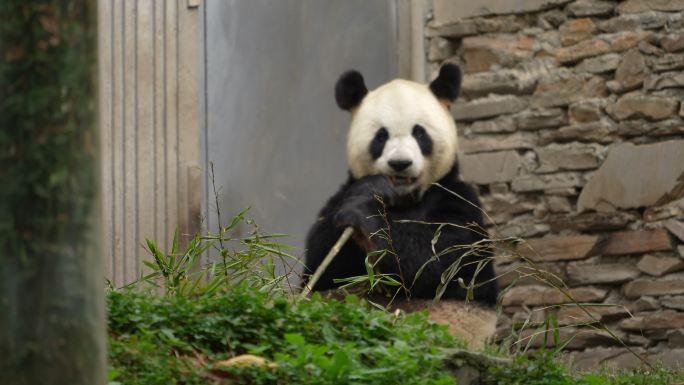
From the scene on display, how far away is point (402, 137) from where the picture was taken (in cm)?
563

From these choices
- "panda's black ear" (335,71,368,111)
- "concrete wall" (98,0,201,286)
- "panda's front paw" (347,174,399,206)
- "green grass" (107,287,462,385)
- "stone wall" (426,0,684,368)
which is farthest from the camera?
"concrete wall" (98,0,201,286)

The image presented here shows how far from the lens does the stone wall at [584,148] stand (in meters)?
6.50

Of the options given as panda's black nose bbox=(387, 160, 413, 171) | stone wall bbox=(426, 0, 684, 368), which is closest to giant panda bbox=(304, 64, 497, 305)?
panda's black nose bbox=(387, 160, 413, 171)

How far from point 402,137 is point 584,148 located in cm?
163

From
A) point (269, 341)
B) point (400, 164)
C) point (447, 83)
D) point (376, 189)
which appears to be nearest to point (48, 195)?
point (269, 341)

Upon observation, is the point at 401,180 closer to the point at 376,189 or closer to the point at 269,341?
the point at 376,189

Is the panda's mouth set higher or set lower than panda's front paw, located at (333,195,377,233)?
higher

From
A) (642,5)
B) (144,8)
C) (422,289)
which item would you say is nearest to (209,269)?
(422,289)

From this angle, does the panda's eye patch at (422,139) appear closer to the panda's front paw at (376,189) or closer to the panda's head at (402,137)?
the panda's head at (402,137)

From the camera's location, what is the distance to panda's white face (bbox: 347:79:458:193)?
559cm

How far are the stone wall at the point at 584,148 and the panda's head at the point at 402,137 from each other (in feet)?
3.78

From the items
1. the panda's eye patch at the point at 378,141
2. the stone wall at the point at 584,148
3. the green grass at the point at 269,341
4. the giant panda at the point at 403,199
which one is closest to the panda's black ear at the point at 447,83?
the giant panda at the point at 403,199

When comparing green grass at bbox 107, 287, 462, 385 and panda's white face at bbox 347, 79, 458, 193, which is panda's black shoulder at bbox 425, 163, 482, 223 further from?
green grass at bbox 107, 287, 462, 385

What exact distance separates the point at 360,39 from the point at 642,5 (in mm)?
1736
